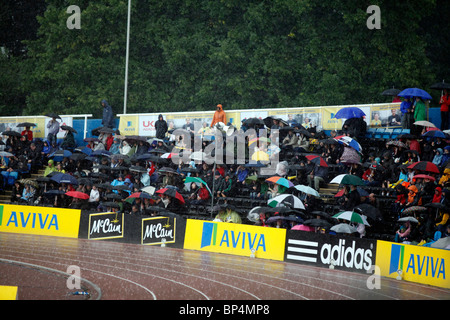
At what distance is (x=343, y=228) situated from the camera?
17328 millimetres

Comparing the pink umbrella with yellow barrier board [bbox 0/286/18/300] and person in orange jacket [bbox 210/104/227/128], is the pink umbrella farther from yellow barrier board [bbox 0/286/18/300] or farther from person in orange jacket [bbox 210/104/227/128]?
yellow barrier board [bbox 0/286/18/300]

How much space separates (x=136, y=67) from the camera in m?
36.9

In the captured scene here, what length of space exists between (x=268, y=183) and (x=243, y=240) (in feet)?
8.58

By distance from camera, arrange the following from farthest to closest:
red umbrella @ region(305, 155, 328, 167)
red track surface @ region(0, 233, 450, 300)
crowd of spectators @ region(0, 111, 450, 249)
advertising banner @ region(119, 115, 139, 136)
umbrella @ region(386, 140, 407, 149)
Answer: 1. advertising banner @ region(119, 115, 139, 136)
2. red umbrella @ region(305, 155, 328, 167)
3. umbrella @ region(386, 140, 407, 149)
4. crowd of spectators @ region(0, 111, 450, 249)
5. red track surface @ region(0, 233, 450, 300)

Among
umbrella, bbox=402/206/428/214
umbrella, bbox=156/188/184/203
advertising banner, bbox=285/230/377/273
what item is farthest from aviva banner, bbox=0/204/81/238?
umbrella, bbox=402/206/428/214

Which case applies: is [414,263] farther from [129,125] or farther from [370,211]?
[129,125]

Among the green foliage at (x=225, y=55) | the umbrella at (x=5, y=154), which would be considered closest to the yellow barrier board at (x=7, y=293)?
the umbrella at (x=5, y=154)

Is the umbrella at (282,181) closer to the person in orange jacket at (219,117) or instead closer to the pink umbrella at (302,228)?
the pink umbrella at (302,228)

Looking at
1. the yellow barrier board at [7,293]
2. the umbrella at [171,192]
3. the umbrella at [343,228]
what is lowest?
the yellow barrier board at [7,293]

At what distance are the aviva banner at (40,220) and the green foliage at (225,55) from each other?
13.3 meters

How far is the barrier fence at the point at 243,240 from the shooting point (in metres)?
15.7

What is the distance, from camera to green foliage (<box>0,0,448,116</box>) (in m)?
32.0

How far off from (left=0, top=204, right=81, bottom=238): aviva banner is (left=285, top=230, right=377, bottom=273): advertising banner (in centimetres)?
775

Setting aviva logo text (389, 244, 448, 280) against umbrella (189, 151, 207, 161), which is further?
umbrella (189, 151, 207, 161)
